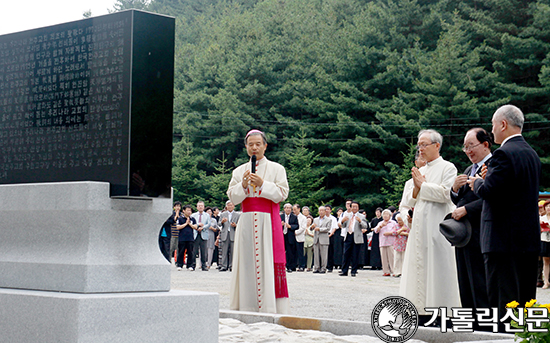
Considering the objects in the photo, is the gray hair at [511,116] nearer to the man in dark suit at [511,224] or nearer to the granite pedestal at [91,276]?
the man in dark suit at [511,224]

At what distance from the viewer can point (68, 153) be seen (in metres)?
5.23

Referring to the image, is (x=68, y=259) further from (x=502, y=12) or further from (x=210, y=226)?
(x=502, y=12)

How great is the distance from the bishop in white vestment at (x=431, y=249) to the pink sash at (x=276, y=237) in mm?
1389

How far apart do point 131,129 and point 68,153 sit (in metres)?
0.72

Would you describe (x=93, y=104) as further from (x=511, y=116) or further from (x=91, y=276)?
(x=511, y=116)

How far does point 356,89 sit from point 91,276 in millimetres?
37103

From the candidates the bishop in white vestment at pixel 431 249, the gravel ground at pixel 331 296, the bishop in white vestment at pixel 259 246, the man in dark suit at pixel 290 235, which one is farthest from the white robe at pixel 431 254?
the man in dark suit at pixel 290 235

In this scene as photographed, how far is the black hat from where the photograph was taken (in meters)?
6.54

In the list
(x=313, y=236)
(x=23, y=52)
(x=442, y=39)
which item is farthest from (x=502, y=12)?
(x=23, y=52)

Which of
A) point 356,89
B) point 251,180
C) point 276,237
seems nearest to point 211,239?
point 276,237

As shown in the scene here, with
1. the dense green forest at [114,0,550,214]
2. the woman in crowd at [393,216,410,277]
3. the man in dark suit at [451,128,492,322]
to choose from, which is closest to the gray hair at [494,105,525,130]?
the man in dark suit at [451,128,492,322]

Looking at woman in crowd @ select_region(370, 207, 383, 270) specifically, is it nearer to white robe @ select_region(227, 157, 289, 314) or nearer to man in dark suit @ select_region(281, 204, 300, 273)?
man in dark suit @ select_region(281, 204, 300, 273)

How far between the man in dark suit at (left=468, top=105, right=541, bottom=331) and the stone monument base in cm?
243

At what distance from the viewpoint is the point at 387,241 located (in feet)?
65.2
